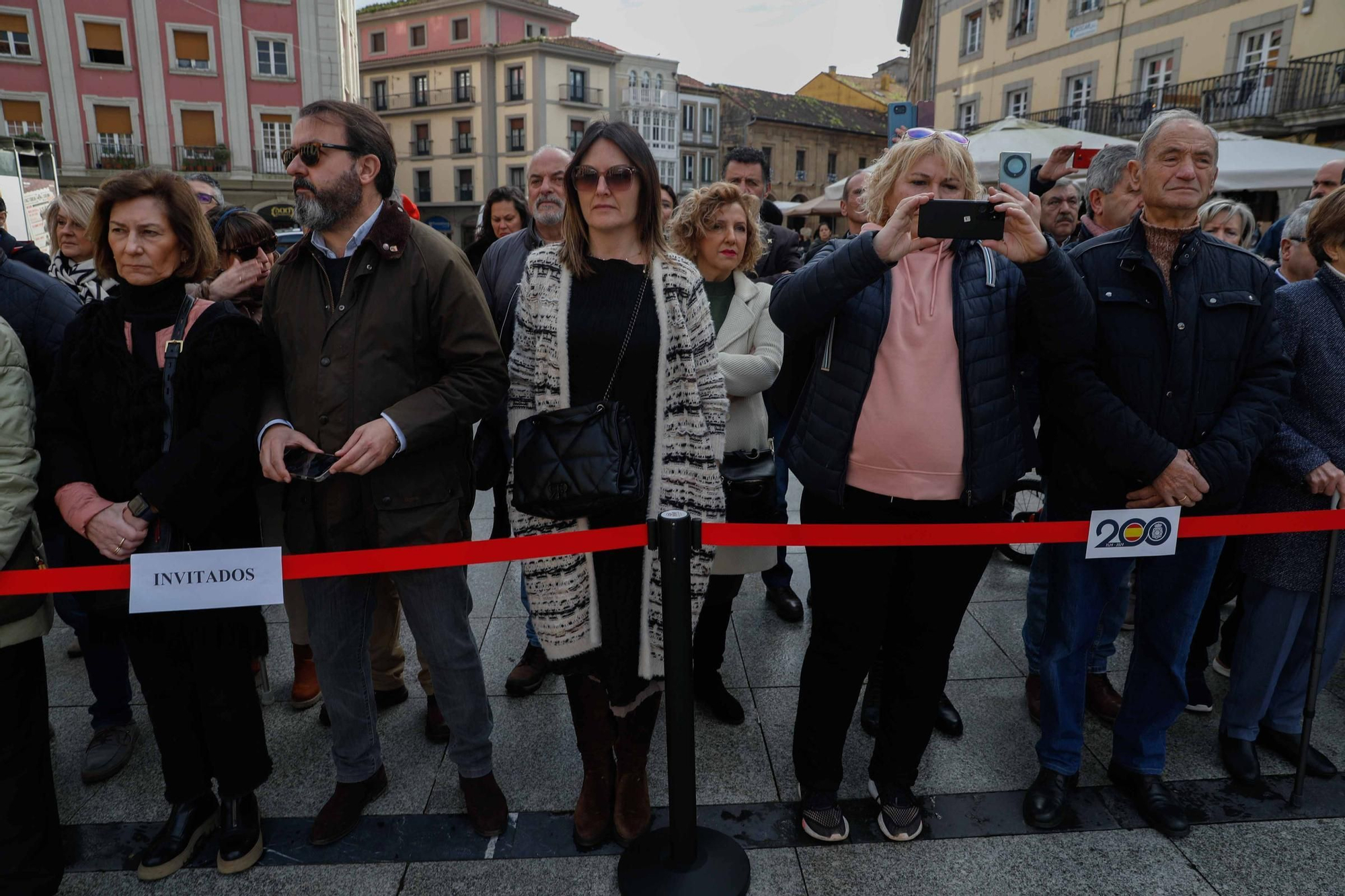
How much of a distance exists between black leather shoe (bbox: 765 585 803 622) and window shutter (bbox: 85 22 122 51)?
35.9m

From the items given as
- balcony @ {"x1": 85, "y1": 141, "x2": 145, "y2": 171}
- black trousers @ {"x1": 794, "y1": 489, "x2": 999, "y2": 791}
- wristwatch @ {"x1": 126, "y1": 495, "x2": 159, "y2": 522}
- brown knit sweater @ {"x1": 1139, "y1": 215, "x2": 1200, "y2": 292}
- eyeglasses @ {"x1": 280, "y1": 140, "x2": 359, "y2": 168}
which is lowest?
black trousers @ {"x1": 794, "y1": 489, "x2": 999, "y2": 791}

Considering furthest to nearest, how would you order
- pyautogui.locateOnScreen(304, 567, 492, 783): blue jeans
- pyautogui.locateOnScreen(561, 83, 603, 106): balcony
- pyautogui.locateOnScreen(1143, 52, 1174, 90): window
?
1. pyautogui.locateOnScreen(561, 83, 603, 106): balcony
2. pyautogui.locateOnScreen(1143, 52, 1174, 90): window
3. pyautogui.locateOnScreen(304, 567, 492, 783): blue jeans

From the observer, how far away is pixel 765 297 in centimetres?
341

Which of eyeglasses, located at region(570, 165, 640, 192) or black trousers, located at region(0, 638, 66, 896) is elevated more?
eyeglasses, located at region(570, 165, 640, 192)

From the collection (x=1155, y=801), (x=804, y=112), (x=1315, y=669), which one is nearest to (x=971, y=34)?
(x=804, y=112)

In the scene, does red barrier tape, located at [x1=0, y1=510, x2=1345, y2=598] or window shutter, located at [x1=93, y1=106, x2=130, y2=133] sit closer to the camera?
red barrier tape, located at [x1=0, y1=510, x2=1345, y2=598]

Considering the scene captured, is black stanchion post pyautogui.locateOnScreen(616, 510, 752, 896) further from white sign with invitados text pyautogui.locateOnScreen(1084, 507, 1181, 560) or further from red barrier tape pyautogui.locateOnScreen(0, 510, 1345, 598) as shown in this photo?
white sign with invitados text pyautogui.locateOnScreen(1084, 507, 1181, 560)

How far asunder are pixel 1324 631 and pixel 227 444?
3620 millimetres

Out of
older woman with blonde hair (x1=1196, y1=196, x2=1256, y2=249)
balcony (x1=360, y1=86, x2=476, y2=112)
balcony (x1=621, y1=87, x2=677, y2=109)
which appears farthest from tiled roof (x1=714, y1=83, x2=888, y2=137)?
older woman with blonde hair (x1=1196, y1=196, x2=1256, y2=249)

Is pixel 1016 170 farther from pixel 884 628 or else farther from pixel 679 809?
pixel 679 809

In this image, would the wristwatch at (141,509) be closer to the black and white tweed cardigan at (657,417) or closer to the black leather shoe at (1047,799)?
the black and white tweed cardigan at (657,417)

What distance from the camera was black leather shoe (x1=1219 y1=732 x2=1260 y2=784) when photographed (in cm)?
289

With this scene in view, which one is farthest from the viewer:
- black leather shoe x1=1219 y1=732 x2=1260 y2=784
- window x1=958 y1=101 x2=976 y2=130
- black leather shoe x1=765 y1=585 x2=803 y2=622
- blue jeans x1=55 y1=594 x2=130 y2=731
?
window x1=958 y1=101 x2=976 y2=130

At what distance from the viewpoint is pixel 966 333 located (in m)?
2.33
